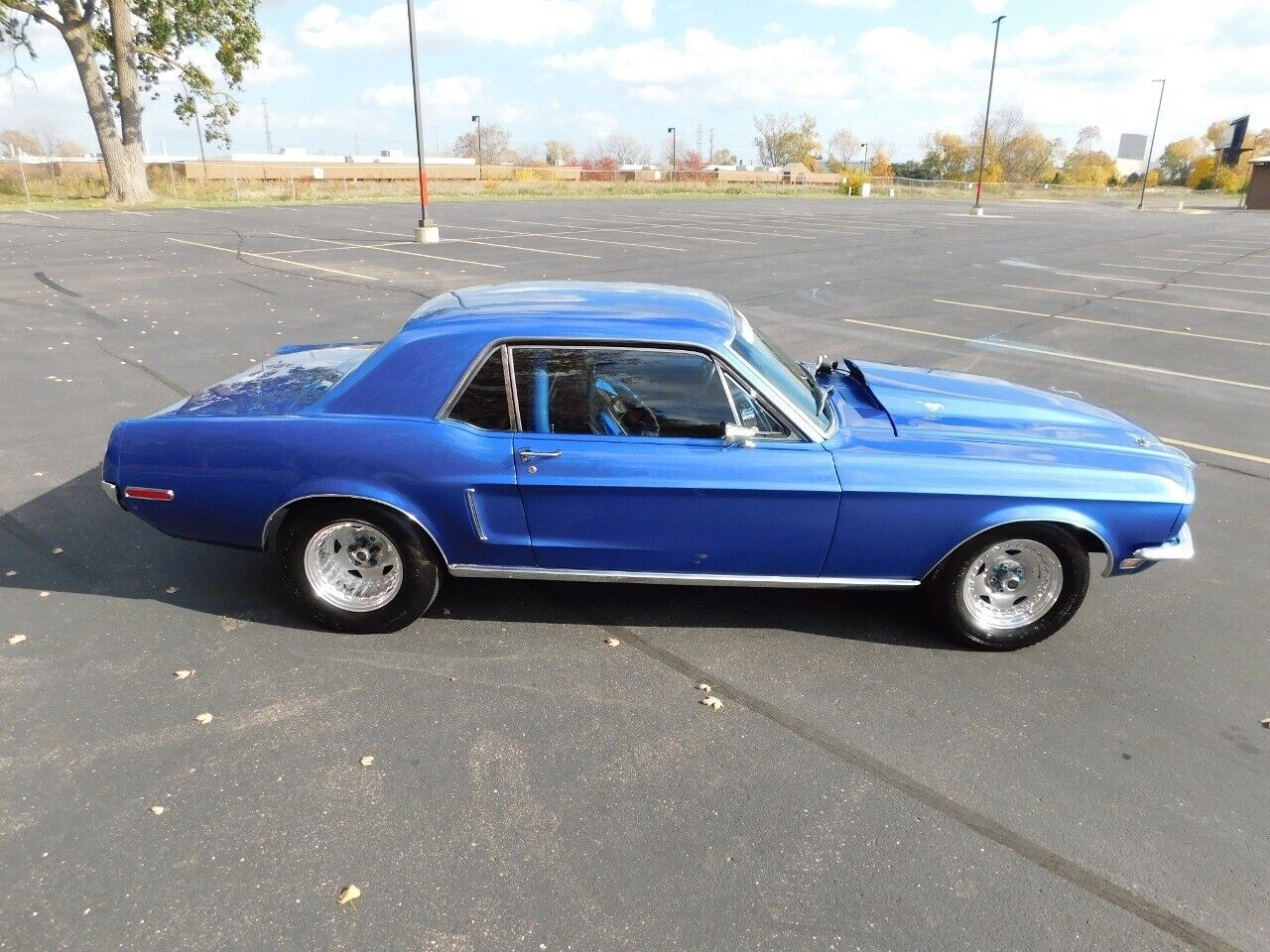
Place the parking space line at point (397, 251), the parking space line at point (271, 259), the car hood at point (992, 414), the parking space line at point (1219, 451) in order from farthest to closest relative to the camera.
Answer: the parking space line at point (397, 251) < the parking space line at point (271, 259) < the parking space line at point (1219, 451) < the car hood at point (992, 414)

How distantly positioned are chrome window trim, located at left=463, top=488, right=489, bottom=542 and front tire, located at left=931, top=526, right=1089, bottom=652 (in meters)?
2.01

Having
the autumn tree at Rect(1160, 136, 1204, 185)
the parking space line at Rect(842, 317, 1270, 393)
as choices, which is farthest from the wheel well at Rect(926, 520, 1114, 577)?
the autumn tree at Rect(1160, 136, 1204, 185)

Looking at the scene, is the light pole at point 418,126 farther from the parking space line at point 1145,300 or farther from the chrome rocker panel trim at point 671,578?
the chrome rocker panel trim at point 671,578

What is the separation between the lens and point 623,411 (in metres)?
3.65

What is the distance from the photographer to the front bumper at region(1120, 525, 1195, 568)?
3662 mm

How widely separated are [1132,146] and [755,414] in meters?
133

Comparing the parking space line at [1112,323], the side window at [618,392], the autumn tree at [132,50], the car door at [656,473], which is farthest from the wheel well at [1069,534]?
the autumn tree at [132,50]

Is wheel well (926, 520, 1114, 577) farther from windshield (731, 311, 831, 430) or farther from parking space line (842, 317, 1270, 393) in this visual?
parking space line (842, 317, 1270, 393)

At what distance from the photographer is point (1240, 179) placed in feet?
282

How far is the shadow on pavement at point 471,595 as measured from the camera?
4.03m

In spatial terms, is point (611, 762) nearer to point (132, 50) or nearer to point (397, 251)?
point (397, 251)

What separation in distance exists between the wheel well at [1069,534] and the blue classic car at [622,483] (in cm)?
1

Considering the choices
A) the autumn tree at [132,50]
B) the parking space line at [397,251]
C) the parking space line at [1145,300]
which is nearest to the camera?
the parking space line at [1145,300]

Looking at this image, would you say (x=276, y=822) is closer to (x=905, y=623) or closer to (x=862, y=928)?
(x=862, y=928)
